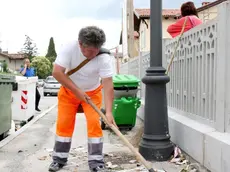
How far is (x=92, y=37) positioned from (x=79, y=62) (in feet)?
→ 1.59


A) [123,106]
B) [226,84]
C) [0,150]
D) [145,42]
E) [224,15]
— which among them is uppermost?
[145,42]

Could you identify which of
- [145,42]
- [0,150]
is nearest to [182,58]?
[0,150]

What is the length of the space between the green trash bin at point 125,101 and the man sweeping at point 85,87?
2314mm

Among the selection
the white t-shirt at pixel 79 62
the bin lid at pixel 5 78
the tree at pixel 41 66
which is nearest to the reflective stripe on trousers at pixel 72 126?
the white t-shirt at pixel 79 62

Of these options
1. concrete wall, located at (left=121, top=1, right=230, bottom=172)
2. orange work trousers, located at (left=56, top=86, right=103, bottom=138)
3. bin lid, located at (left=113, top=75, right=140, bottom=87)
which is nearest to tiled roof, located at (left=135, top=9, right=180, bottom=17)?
bin lid, located at (left=113, top=75, right=140, bottom=87)

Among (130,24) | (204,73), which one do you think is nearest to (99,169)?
(204,73)

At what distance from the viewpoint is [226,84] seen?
3.99 m

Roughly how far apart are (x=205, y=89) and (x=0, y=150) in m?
3.31

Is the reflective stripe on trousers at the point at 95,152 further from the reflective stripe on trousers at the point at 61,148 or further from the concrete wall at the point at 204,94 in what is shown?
the concrete wall at the point at 204,94

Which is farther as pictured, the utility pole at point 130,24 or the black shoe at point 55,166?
the utility pole at point 130,24

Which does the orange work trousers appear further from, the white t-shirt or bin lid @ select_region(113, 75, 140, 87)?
bin lid @ select_region(113, 75, 140, 87)

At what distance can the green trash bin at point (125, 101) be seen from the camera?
7020mm

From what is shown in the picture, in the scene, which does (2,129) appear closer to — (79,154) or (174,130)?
(79,154)

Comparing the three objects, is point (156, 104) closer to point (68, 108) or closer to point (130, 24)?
point (68, 108)
